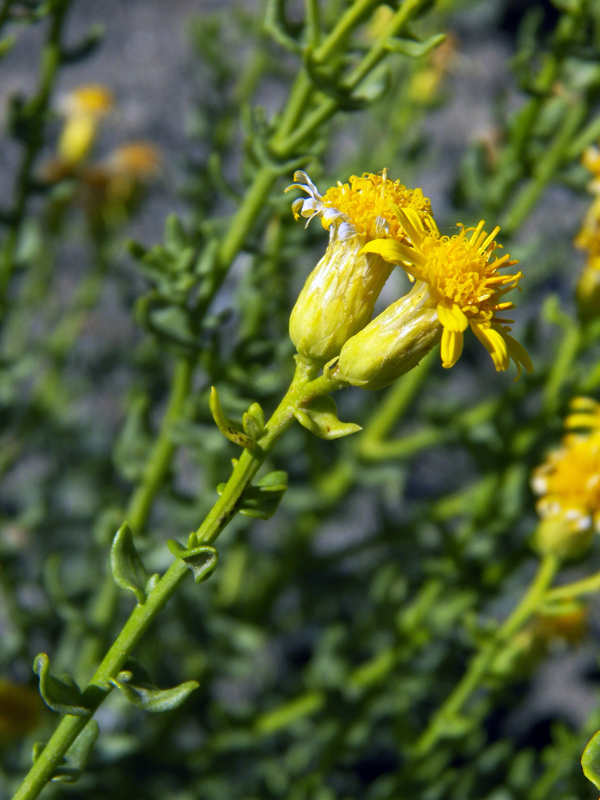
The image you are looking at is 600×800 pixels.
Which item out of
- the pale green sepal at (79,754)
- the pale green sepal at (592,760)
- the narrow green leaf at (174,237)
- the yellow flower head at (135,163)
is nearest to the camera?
the pale green sepal at (592,760)

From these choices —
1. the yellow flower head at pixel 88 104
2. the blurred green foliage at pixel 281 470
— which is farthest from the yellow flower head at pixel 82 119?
the blurred green foliage at pixel 281 470

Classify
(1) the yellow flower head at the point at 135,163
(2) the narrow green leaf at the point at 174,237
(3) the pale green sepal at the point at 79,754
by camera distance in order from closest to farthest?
(3) the pale green sepal at the point at 79,754 → (2) the narrow green leaf at the point at 174,237 → (1) the yellow flower head at the point at 135,163

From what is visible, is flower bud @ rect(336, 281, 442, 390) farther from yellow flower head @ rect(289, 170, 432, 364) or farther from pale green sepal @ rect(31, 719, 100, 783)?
pale green sepal @ rect(31, 719, 100, 783)

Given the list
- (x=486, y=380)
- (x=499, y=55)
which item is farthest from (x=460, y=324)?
(x=499, y=55)

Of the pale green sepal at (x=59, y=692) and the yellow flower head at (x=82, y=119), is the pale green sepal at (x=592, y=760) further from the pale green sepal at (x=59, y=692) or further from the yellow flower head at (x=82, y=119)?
the yellow flower head at (x=82, y=119)

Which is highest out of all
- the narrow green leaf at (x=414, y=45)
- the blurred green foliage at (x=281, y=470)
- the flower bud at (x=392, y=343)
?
the narrow green leaf at (x=414, y=45)

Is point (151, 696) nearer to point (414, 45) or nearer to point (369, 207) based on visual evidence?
point (369, 207)

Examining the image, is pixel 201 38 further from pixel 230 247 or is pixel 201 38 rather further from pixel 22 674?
pixel 22 674

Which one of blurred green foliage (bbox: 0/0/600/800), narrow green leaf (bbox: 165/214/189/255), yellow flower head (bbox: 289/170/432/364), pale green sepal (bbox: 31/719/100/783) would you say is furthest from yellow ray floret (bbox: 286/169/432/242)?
pale green sepal (bbox: 31/719/100/783)
